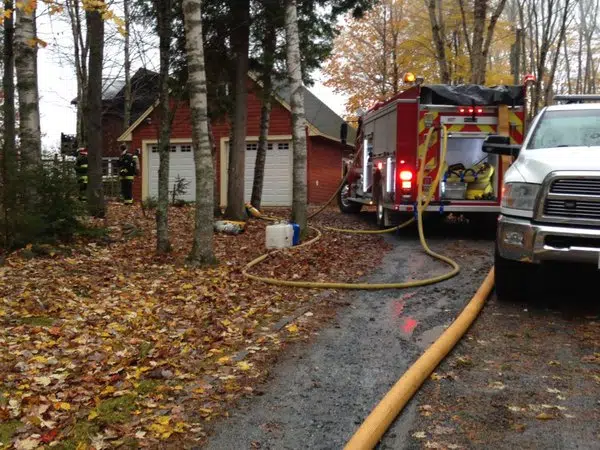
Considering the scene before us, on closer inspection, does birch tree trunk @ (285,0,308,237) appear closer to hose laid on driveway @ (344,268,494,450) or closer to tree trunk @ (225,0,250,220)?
tree trunk @ (225,0,250,220)

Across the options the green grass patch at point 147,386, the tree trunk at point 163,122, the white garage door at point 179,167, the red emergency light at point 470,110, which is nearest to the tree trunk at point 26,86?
the tree trunk at point 163,122

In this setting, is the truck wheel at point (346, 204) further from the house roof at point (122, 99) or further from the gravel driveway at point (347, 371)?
the house roof at point (122, 99)

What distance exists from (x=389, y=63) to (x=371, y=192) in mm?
20905

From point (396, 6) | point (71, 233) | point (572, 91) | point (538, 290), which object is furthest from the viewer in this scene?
point (572, 91)

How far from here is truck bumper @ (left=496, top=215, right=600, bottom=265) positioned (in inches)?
214

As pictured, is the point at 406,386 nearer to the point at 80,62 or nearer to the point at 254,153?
the point at 254,153

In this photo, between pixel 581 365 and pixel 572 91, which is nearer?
pixel 581 365

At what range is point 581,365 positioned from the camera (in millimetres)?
4672

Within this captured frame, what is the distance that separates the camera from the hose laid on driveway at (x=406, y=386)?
11.1 feet

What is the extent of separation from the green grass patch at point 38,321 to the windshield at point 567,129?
211 inches

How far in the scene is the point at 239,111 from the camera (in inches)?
554

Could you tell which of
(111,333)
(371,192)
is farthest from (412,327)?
(371,192)

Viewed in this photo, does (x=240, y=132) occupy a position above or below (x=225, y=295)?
above

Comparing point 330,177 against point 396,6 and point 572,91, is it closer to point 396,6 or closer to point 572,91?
point 396,6
